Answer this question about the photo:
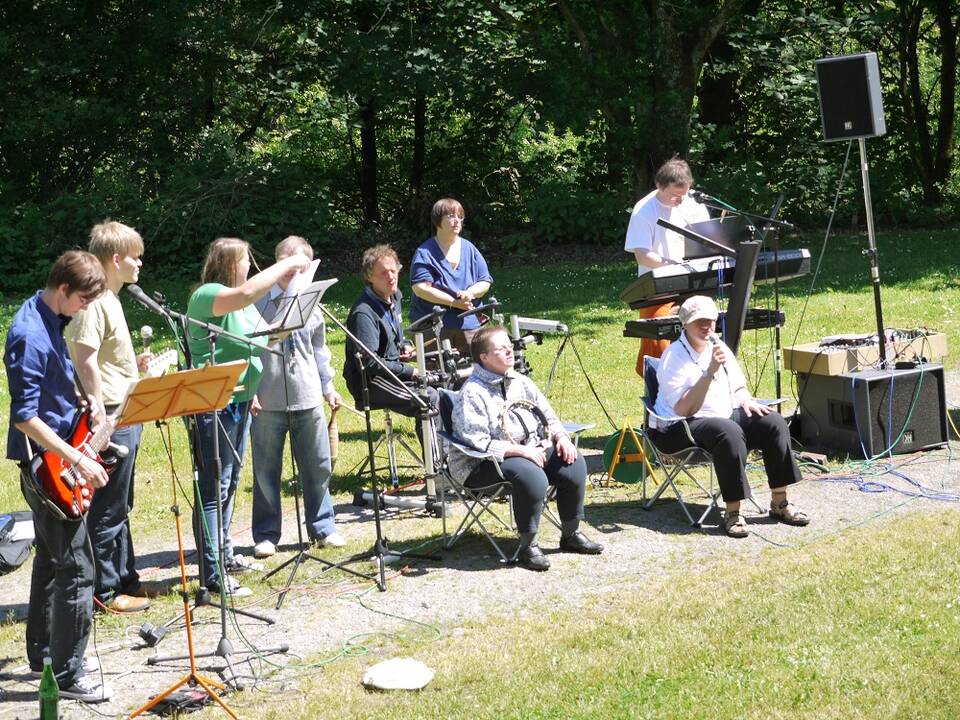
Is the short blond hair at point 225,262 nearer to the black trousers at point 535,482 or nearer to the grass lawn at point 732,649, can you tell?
the black trousers at point 535,482

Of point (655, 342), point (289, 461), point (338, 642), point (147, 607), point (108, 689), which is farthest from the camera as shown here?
point (289, 461)

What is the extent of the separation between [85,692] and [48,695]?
58 centimetres

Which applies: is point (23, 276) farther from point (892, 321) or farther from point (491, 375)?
point (491, 375)

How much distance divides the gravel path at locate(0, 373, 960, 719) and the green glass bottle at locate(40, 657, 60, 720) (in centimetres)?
46

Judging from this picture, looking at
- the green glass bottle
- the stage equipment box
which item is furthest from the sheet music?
the stage equipment box

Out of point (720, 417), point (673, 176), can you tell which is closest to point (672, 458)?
point (720, 417)

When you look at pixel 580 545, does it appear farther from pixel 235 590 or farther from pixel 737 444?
pixel 235 590

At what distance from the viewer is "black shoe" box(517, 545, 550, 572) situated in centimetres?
629

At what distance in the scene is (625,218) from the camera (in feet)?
65.3

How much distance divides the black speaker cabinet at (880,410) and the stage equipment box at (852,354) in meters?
0.09

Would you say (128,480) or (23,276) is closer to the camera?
(128,480)

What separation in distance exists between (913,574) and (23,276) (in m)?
15.8

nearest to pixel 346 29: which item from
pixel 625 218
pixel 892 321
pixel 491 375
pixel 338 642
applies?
pixel 625 218

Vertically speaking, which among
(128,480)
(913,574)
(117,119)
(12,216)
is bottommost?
(913,574)
